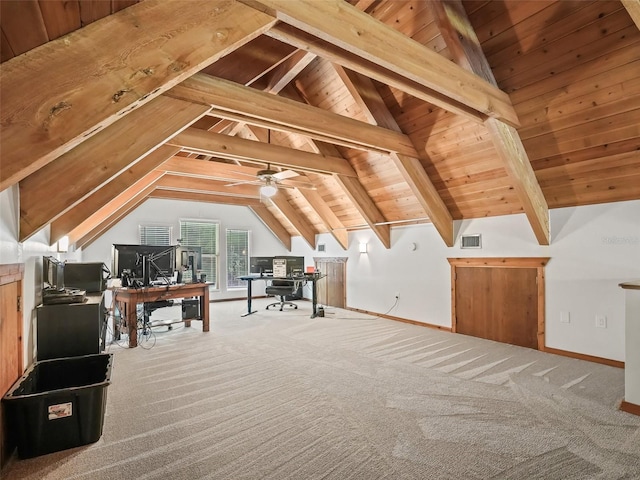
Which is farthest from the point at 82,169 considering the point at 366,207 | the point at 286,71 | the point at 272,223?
the point at 272,223

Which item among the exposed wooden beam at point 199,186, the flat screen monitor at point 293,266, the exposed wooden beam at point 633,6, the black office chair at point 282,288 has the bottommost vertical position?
the black office chair at point 282,288

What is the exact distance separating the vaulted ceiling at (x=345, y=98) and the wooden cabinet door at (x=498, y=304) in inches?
24.3

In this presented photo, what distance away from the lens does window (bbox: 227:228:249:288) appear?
27.9 ft

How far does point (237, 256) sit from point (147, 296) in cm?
408

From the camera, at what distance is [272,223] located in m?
8.95

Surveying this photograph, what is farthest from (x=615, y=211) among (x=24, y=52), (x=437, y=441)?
(x=24, y=52)

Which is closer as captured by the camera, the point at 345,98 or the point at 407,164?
the point at 407,164

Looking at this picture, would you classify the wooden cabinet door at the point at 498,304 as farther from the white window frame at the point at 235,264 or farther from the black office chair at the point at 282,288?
the white window frame at the point at 235,264

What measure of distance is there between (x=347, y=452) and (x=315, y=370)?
55.6 inches

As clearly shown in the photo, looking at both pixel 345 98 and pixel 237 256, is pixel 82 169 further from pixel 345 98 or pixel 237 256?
pixel 237 256

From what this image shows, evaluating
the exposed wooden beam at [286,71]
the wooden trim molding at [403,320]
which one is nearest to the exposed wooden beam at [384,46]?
the exposed wooden beam at [286,71]

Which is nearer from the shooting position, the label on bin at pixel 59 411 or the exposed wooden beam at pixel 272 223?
the label on bin at pixel 59 411

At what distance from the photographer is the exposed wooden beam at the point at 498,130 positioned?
2.86 meters

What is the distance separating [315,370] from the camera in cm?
344
